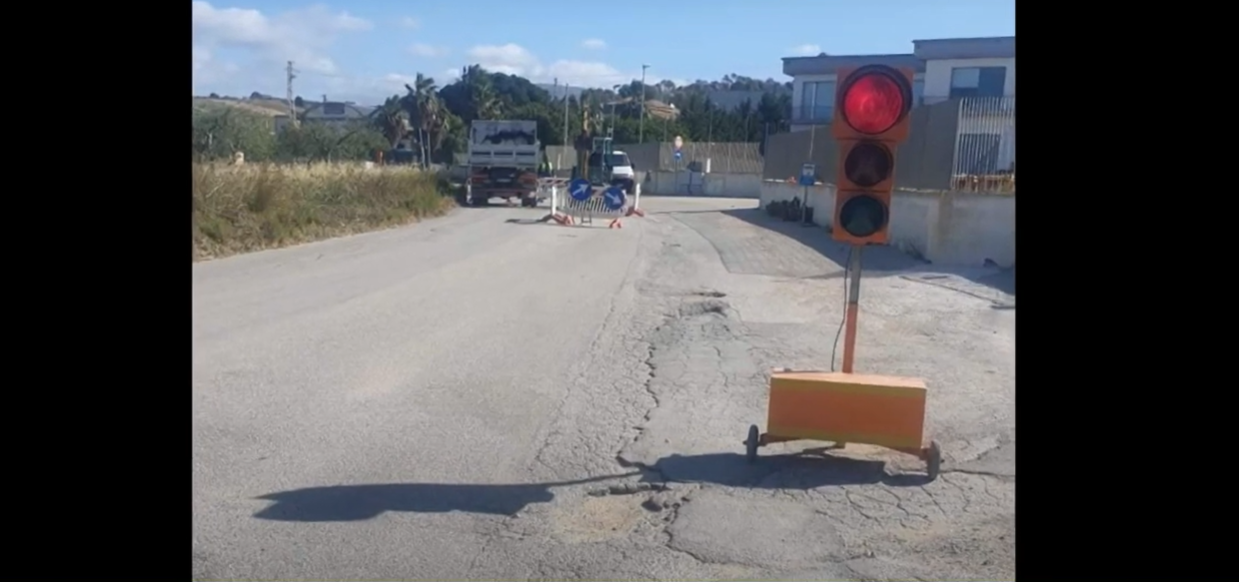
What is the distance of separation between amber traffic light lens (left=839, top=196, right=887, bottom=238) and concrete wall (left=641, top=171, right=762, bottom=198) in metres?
57.6

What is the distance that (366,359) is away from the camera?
1023cm

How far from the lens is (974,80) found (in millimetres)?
45219

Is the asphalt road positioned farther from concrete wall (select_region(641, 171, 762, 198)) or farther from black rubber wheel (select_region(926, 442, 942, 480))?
concrete wall (select_region(641, 171, 762, 198))

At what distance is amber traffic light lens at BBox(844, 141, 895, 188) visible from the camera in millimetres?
6980

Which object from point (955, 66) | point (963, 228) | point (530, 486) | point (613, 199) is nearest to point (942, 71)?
point (955, 66)

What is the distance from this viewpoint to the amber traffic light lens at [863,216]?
703 cm

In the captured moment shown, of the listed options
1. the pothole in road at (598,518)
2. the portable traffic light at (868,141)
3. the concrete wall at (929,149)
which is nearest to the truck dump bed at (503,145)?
the concrete wall at (929,149)

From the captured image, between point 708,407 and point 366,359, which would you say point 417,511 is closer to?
point 708,407

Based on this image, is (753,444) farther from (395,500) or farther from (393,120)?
(393,120)

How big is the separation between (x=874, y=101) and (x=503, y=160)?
1435 inches

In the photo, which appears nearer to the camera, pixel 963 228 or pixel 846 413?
pixel 846 413

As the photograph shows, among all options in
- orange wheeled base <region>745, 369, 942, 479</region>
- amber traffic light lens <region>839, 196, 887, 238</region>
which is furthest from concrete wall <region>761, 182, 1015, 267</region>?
orange wheeled base <region>745, 369, 942, 479</region>

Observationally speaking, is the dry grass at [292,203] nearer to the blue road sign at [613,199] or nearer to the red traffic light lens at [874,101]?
the blue road sign at [613,199]
